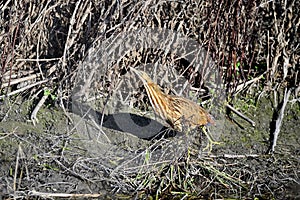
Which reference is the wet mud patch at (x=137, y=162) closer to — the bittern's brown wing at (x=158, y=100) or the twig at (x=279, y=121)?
the twig at (x=279, y=121)

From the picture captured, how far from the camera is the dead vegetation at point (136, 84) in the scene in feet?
12.0

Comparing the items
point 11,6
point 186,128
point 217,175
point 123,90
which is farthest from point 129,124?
point 11,6

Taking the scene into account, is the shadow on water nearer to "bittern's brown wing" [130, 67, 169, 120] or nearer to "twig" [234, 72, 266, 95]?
"bittern's brown wing" [130, 67, 169, 120]

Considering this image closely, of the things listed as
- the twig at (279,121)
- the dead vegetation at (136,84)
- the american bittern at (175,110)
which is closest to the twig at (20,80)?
the dead vegetation at (136,84)

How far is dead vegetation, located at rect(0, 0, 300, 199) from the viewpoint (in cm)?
365

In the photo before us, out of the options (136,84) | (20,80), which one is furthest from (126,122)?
(20,80)

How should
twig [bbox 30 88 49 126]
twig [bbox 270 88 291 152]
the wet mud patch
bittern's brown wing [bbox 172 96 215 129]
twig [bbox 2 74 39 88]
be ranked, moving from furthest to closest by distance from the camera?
twig [bbox 2 74 39 88]
twig [bbox 30 88 49 126]
twig [bbox 270 88 291 152]
bittern's brown wing [bbox 172 96 215 129]
the wet mud patch

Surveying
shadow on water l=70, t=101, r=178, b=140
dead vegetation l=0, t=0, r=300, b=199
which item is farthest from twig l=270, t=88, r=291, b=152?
shadow on water l=70, t=101, r=178, b=140

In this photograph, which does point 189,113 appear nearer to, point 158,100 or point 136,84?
point 158,100

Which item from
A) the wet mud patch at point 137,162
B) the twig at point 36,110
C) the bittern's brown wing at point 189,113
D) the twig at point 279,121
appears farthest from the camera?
the twig at point 36,110

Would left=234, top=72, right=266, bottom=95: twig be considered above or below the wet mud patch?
above

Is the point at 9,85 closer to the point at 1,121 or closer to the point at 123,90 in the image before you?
the point at 1,121

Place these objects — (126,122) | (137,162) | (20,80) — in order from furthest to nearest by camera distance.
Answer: (20,80) < (126,122) < (137,162)

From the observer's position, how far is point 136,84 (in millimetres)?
4395
